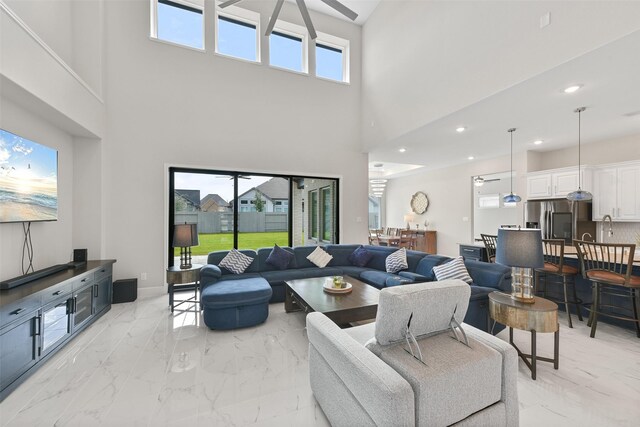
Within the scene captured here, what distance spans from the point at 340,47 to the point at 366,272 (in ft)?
17.7

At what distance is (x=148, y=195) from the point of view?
486 cm

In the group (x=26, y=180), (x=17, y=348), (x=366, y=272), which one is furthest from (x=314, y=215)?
(x=17, y=348)

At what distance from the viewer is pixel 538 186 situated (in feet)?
19.8

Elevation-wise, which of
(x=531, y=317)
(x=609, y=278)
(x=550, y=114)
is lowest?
(x=531, y=317)

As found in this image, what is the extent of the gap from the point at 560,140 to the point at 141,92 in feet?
26.6

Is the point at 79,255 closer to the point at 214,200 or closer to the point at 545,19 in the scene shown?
the point at 214,200

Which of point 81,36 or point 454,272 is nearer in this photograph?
point 454,272

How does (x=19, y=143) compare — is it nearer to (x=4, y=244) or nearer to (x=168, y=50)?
(x=4, y=244)

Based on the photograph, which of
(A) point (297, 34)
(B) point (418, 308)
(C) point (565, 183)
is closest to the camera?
(B) point (418, 308)

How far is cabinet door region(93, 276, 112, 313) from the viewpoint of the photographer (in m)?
3.62

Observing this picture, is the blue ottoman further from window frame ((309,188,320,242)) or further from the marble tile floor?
window frame ((309,188,320,242))

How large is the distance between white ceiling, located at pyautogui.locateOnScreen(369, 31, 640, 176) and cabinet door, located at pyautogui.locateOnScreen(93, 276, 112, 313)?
549 cm

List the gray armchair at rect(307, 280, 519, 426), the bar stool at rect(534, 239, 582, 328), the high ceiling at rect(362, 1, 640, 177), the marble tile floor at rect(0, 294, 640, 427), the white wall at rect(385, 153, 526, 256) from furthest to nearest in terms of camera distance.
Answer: the white wall at rect(385, 153, 526, 256) → the bar stool at rect(534, 239, 582, 328) → the high ceiling at rect(362, 1, 640, 177) → the marble tile floor at rect(0, 294, 640, 427) → the gray armchair at rect(307, 280, 519, 426)

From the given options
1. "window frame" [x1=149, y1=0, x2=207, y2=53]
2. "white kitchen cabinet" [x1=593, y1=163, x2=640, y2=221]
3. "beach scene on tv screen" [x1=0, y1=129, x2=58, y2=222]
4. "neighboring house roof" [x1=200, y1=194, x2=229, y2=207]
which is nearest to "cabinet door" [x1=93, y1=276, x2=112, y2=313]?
"beach scene on tv screen" [x1=0, y1=129, x2=58, y2=222]
